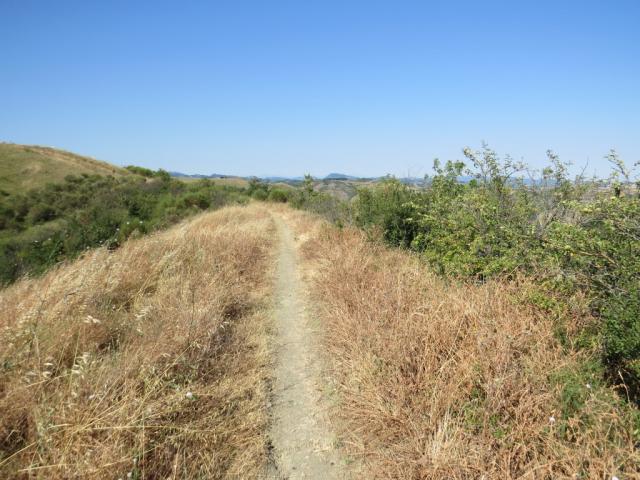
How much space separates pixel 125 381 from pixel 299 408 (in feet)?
5.55

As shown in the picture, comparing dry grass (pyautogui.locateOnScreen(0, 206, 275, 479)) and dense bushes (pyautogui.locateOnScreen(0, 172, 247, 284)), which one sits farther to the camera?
dense bushes (pyautogui.locateOnScreen(0, 172, 247, 284))

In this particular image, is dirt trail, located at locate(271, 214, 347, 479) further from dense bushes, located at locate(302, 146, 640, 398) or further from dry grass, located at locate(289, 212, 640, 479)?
dense bushes, located at locate(302, 146, 640, 398)

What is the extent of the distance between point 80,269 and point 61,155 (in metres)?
52.6

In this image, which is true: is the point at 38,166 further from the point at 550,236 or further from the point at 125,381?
the point at 550,236

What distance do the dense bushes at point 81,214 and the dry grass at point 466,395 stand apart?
37.2 feet

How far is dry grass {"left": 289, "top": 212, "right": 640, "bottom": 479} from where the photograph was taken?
2.21m

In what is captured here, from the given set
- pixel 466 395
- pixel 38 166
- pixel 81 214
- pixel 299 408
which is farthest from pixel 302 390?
pixel 38 166

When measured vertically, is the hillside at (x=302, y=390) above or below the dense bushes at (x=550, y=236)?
below

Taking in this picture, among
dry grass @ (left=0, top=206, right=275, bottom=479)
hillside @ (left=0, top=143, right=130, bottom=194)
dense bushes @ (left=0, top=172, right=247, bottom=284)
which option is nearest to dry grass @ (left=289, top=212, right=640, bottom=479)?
dry grass @ (left=0, top=206, right=275, bottom=479)

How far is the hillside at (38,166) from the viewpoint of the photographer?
109 feet

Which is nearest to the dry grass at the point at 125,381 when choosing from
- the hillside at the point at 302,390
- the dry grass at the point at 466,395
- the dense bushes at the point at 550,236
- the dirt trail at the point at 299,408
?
the hillside at the point at 302,390

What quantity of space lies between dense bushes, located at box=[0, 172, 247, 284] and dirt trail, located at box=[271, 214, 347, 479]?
953 cm

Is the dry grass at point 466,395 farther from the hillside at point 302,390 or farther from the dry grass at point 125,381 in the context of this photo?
the dry grass at point 125,381

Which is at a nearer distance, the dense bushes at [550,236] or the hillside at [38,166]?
the dense bushes at [550,236]
